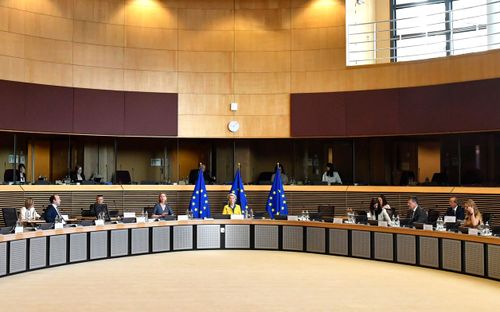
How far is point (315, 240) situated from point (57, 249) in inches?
196

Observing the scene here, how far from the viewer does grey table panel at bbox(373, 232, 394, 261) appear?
10.9 metres

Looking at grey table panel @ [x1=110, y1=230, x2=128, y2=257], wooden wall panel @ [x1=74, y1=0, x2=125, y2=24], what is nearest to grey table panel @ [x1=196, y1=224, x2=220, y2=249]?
grey table panel @ [x1=110, y1=230, x2=128, y2=257]

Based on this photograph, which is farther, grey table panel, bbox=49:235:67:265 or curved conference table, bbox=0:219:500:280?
grey table panel, bbox=49:235:67:265

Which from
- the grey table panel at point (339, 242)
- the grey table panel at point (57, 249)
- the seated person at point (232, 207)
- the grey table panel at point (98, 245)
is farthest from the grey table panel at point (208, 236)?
the grey table panel at point (57, 249)

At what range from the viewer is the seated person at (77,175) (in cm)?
1507

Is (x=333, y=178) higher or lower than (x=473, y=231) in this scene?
higher

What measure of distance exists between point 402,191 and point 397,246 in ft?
12.6

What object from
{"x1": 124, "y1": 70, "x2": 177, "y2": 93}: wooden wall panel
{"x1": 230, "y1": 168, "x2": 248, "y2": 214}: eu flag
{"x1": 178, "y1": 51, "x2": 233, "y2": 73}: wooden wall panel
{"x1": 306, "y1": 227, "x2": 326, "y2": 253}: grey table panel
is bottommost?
{"x1": 306, "y1": 227, "x2": 326, "y2": 253}: grey table panel

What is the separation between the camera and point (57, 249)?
10398 mm

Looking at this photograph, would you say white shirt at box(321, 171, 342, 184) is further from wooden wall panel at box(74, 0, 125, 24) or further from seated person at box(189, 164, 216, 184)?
wooden wall panel at box(74, 0, 125, 24)

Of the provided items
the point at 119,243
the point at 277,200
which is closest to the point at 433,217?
the point at 277,200

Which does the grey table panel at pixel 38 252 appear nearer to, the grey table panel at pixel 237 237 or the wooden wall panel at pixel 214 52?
the grey table panel at pixel 237 237

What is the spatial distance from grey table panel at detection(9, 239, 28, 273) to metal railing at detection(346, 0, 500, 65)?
9095 millimetres

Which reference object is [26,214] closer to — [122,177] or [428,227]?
[122,177]
